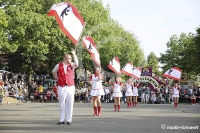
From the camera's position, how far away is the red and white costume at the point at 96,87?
17.4 meters

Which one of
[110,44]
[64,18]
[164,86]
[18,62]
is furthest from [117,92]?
[110,44]

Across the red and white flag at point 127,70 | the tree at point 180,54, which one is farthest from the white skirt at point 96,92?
the tree at point 180,54

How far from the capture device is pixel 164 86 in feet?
147

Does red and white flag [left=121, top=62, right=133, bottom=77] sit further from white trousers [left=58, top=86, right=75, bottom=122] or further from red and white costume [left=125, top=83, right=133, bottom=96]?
white trousers [left=58, top=86, right=75, bottom=122]

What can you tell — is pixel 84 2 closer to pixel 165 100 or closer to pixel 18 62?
pixel 18 62

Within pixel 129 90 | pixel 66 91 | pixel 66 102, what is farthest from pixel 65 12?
pixel 129 90

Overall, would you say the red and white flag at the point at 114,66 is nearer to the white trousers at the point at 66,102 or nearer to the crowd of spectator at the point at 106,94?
the crowd of spectator at the point at 106,94

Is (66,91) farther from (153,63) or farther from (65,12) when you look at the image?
(153,63)

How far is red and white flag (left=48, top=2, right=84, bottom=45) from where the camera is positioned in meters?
14.0

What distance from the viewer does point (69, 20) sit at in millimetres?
14414

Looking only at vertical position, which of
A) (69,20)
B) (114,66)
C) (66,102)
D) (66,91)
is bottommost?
(66,102)

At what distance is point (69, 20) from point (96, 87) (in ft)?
13.8

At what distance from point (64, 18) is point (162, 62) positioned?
2832 inches

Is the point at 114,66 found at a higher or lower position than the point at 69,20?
lower
